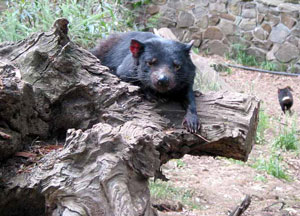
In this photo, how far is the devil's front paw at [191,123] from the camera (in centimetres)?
318

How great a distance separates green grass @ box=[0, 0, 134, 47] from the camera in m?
5.74

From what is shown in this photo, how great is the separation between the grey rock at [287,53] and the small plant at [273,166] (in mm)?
4665

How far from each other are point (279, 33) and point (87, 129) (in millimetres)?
8008

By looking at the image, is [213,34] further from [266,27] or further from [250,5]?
[266,27]

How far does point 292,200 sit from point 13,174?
3.41 m

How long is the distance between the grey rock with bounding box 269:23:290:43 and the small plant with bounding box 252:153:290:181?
479 centimetres

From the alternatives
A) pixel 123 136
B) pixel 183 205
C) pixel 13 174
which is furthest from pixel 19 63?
pixel 183 205

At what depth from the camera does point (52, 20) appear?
5.90 metres

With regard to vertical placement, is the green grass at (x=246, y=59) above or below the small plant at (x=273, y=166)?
below

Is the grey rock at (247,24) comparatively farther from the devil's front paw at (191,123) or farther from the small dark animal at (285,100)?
the devil's front paw at (191,123)

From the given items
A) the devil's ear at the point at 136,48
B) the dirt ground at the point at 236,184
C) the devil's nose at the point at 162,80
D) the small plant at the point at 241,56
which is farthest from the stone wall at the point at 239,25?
the devil's nose at the point at 162,80

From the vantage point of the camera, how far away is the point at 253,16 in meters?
10.2

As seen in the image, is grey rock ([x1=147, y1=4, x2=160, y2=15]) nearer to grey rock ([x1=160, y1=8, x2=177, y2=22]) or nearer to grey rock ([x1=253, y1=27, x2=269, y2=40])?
grey rock ([x1=160, y1=8, x2=177, y2=22])

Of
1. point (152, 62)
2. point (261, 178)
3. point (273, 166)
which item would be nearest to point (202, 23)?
point (273, 166)
